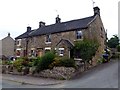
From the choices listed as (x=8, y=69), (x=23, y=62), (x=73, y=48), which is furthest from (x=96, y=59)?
(x=8, y=69)

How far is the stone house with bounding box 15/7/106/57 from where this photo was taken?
31.5 m

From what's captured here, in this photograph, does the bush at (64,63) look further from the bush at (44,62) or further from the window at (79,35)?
the window at (79,35)

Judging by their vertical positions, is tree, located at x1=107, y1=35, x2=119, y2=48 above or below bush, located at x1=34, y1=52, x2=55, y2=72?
above

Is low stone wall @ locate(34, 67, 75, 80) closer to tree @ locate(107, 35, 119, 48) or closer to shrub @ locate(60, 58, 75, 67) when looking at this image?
shrub @ locate(60, 58, 75, 67)

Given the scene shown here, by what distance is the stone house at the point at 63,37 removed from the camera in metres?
31.5

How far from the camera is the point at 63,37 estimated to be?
34188 mm

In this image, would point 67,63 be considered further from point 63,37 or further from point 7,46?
point 7,46

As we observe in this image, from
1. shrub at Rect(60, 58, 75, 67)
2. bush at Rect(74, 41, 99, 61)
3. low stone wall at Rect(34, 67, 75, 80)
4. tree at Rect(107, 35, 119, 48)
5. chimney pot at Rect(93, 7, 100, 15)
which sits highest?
chimney pot at Rect(93, 7, 100, 15)

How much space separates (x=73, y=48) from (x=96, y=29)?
644 cm

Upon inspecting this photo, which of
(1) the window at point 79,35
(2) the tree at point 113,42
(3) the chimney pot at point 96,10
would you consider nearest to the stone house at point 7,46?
(2) the tree at point 113,42

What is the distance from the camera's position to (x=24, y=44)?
42000 mm

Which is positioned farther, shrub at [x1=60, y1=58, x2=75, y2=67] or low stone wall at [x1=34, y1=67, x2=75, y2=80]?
shrub at [x1=60, y1=58, x2=75, y2=67]

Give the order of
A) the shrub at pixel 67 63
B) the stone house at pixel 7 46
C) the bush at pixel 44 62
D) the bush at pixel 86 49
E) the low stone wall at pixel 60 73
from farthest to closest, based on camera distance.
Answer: the stone house at pixel 7 46, the bush at pixel 86 49, the bush at pixel 44 62, the shrub at pixel 67 63, the low stone wall at pixel 60 73

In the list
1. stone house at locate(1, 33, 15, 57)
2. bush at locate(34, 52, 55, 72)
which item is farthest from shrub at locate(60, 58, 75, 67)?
stone house at locate(1, 33, 15, 57)
